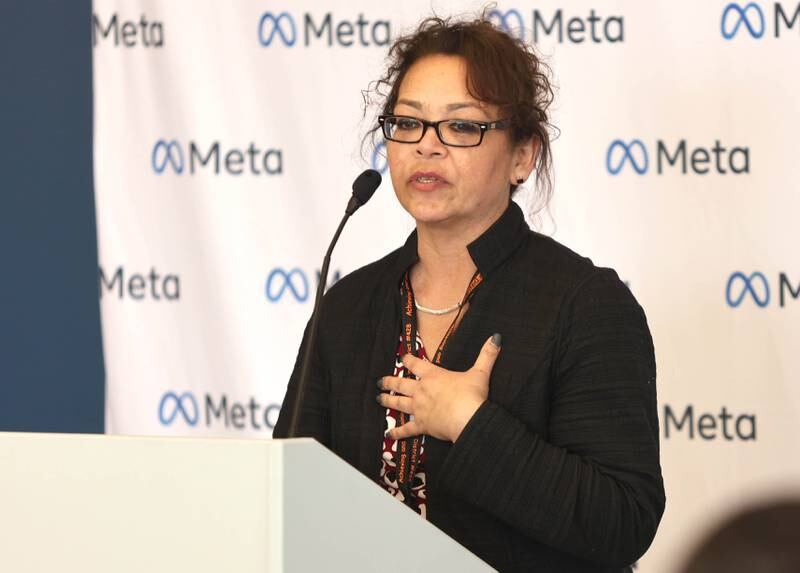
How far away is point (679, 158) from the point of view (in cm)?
278

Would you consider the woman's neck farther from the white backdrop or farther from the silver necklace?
the white backdrop

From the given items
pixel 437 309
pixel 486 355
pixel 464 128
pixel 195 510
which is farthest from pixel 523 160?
pixel 195 510

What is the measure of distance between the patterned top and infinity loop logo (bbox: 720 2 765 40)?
131cm

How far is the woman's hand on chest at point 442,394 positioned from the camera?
158 centimetres

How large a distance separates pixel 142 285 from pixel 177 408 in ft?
1.06

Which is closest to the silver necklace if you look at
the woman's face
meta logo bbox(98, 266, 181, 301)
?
the woman's face

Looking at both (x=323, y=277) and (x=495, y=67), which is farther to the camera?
(x=495, y=67)

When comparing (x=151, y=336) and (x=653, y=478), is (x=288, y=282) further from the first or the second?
(x=653, y=478)

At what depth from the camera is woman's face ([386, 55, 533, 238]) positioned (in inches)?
70.7

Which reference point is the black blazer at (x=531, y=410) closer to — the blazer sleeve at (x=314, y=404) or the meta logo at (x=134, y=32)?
the blazer sleeve at (x=314, y=404)

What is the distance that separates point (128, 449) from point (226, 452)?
113 mm

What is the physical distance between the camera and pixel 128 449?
3.92 ft

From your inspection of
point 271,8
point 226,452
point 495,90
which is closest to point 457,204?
point 495,90

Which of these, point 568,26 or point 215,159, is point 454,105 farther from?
point 215,159
